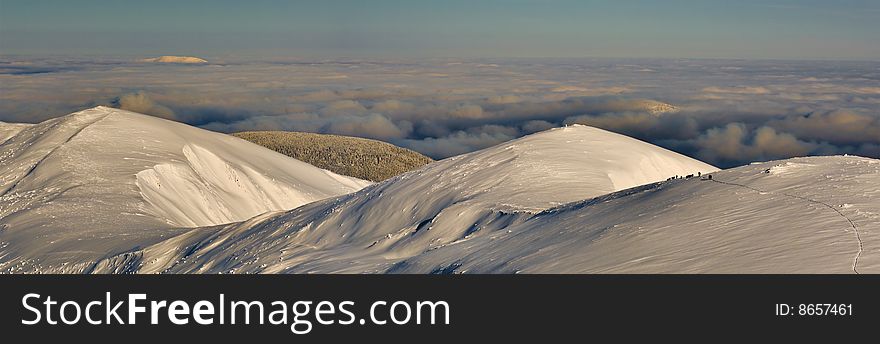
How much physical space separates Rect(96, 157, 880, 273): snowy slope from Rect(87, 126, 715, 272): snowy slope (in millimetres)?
203

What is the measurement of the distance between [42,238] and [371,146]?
126374 mm

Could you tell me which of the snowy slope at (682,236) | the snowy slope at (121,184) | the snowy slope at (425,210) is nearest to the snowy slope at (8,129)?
the snowy slope at (121,184)

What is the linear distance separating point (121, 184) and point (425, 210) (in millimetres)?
34774

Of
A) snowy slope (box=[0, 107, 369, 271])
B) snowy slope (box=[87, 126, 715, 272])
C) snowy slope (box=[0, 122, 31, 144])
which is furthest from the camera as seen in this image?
snowy slope (box=[0, 122, 31, 144])

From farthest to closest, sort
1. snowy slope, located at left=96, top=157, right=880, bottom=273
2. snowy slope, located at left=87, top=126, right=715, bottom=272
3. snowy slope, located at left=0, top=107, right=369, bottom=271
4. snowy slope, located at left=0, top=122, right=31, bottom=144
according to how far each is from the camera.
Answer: snowy slope, located at left=0, top=122, right=31, bottom=144, snowy slope, located at left=0, top=107, right=369, bottom=271, snowy slope, located at left=87, top=126, right=715, bottom=272, snowy slope, located at left=96, top=157, right=880, bottom=273

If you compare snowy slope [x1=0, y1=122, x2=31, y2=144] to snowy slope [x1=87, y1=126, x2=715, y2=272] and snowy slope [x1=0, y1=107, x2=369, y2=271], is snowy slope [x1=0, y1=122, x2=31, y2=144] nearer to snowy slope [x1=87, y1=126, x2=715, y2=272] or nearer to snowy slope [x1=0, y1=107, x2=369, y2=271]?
snowy slope [x1=0, y1=107, x2=369, y2=271]

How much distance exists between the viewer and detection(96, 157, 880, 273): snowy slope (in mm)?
18219

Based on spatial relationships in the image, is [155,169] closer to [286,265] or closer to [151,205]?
[151,205]

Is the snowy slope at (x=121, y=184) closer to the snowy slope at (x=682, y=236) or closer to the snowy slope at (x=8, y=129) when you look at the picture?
the snowy slope at (x=8, y=129)

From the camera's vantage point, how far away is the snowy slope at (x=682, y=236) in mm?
18219

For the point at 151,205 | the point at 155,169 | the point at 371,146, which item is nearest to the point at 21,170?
the point at 155,169

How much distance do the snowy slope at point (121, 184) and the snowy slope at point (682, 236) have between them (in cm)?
1713

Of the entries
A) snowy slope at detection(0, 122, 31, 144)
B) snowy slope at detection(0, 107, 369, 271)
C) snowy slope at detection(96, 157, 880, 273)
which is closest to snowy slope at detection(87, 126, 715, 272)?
snowy slope at detection(96, 157, 880, 273)

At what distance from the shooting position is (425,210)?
34469mm
